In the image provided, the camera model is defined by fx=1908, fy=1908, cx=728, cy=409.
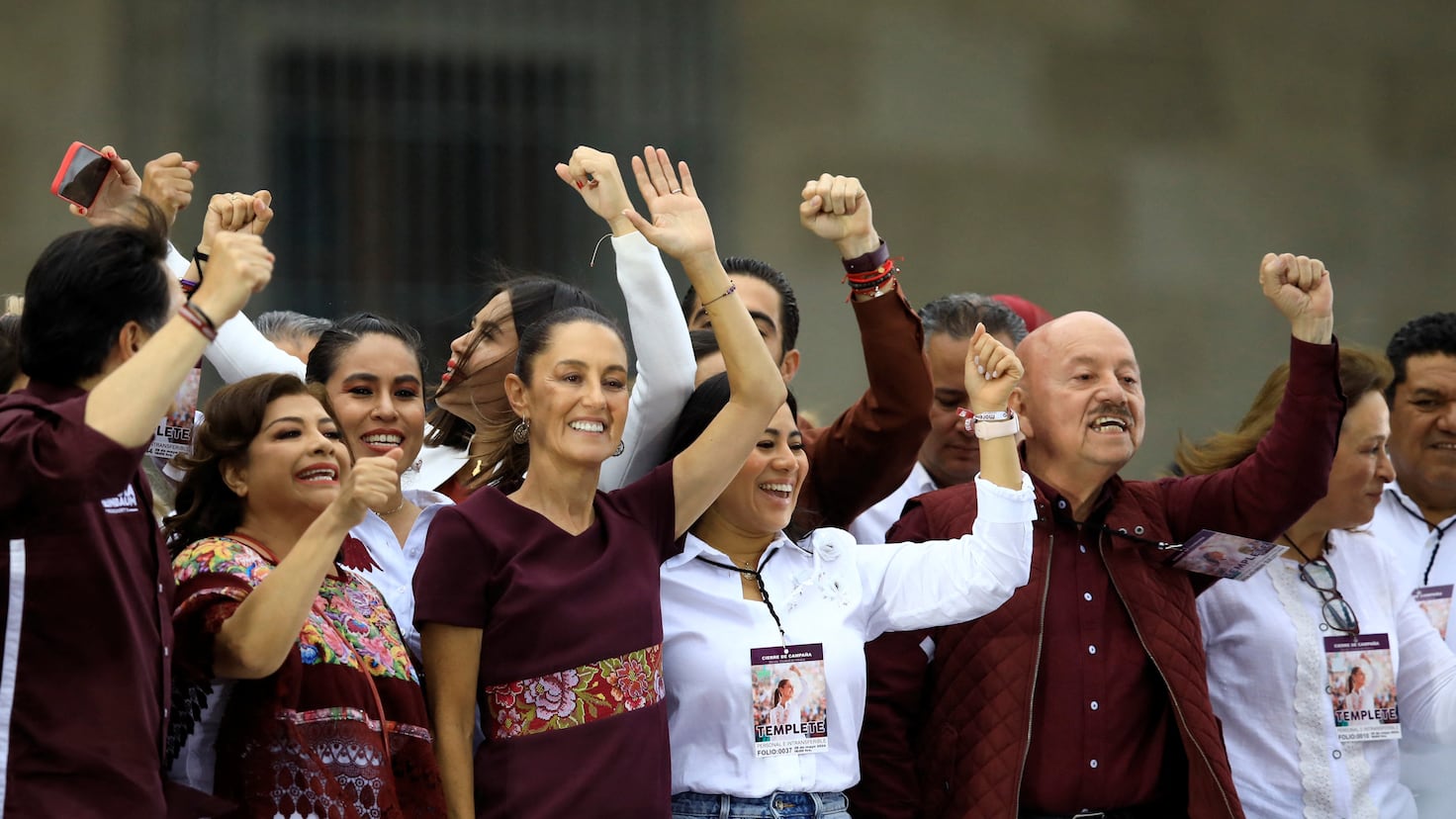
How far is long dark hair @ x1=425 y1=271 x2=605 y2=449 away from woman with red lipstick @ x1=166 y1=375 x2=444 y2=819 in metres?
0.68

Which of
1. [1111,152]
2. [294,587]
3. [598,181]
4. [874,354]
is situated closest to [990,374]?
[874,354]

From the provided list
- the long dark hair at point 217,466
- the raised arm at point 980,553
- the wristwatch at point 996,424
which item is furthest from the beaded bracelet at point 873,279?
the long dark hair at point 217,466

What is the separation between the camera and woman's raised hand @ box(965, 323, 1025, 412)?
3.31m

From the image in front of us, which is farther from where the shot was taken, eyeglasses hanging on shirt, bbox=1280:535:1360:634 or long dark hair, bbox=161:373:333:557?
eyeglasses hanging on shirt, bbox=1280:535:1360:634

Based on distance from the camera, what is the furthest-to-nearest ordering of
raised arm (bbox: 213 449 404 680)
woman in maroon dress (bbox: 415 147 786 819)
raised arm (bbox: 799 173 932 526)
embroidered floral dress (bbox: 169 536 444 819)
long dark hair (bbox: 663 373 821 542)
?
raised arm (bbox: 799 173 932 526), long dark hair (bbox: 663 373 821 542), woman in maroon dress (bbox: 415 147 786 819), embroidered floral dress (bbox: 169 536 444 819), raised arm (bbox: 213 449 404 680)

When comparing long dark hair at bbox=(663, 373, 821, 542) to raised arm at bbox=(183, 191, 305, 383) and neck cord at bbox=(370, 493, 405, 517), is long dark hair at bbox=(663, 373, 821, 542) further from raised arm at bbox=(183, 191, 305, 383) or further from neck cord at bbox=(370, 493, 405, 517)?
raised arm at bbox=(183, 191, 305, 383)

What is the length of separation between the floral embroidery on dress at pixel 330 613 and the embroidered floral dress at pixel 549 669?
11cm

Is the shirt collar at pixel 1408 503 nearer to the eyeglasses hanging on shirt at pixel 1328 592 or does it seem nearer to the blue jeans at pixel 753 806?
the eyeglasses hanging on shirt at pixel 1328 592

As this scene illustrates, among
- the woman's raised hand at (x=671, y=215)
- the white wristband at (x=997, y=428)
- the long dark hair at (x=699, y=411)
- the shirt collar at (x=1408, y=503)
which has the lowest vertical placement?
the shirt collar at (x=1408, y=503)

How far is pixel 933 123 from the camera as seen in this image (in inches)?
280

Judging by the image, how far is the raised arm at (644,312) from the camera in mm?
3250

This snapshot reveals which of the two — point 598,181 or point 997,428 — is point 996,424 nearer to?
point 997,428

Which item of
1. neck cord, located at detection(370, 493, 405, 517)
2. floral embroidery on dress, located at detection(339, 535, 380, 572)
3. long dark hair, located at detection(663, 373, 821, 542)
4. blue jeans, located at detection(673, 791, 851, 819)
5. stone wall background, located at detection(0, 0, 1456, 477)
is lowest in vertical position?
blue jeans, located at detection(673, 791, 851, 819)

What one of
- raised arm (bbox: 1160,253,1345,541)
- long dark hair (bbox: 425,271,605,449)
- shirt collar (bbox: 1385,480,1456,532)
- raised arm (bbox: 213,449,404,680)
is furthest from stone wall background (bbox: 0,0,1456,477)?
raised arm (bbox: 213,449,404,680)
